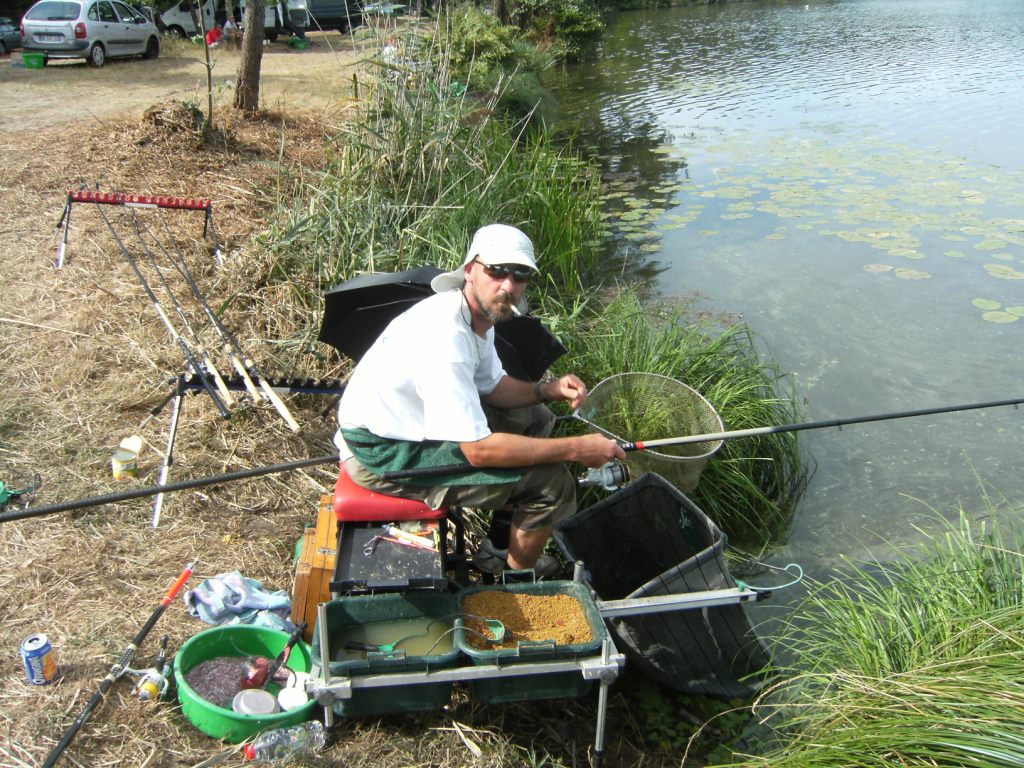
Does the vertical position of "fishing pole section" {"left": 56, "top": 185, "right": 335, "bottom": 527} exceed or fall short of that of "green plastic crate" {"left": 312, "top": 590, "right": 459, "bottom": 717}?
A: it exceeds it

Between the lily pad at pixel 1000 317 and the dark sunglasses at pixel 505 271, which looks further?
the lily pad at pixel 1000 317

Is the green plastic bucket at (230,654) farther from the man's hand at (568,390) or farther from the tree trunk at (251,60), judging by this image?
the tree trunk at (251,60)

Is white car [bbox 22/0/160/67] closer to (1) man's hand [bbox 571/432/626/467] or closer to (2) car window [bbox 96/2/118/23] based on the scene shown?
(2) car window [bbox 96/2/118/23]

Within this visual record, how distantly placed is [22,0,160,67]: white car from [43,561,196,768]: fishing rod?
14898 mm

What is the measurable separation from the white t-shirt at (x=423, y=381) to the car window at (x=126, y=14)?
16.3 m

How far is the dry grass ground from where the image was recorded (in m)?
2.51

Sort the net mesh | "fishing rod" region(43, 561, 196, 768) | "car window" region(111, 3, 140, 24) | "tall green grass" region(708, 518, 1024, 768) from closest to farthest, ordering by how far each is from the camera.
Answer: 1. "tall green grass" region(708, 518, 1024, 768)
2. "fishing rod" region(43, 561, 196, 768)
3. the net mesh
4. "car window" region(111, 3, 140, 24)

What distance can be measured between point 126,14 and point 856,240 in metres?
14.6

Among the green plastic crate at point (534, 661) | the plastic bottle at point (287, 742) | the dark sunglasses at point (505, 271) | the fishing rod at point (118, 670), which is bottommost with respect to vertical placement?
the plastic bottle at point (287, 742)

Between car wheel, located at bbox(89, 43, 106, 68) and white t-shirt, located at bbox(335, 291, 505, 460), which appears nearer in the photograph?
white t-shirt, located at bbox(335, 291, 505, 460)

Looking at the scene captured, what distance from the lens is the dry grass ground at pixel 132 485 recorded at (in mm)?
2508

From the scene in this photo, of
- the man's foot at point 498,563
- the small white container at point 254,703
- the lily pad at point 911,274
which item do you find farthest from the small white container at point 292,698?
the lily pad at point 911,274

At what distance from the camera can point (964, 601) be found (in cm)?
257

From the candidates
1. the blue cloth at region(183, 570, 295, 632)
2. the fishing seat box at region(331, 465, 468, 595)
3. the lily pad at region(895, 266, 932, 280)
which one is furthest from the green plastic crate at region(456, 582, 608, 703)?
the lily pad at region(895, 266, 932, 280)
